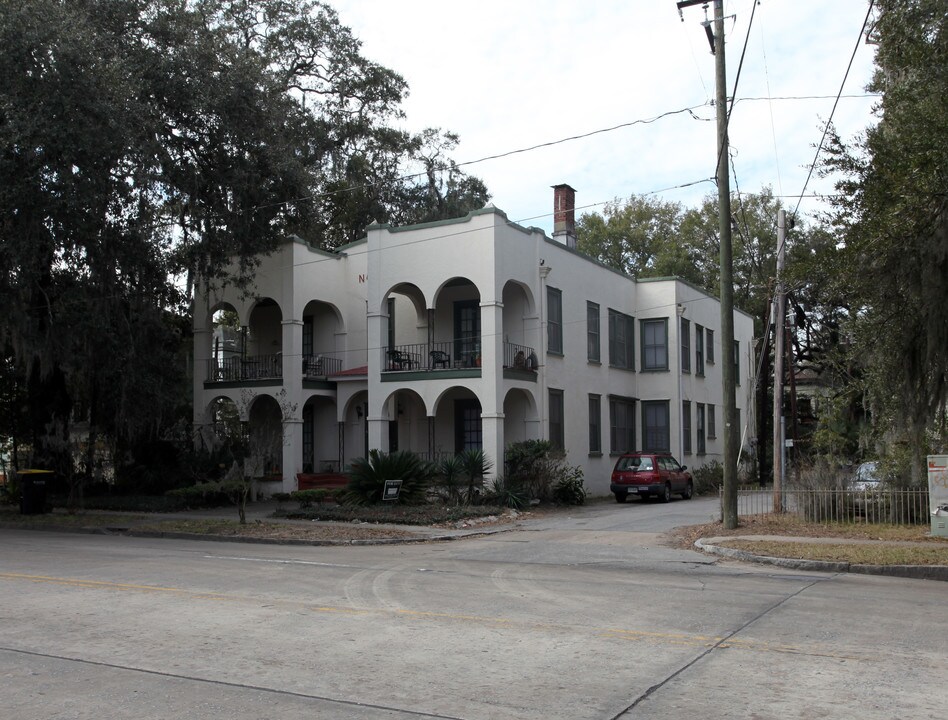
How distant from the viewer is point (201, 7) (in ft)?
86.1

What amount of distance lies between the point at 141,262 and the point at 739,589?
1812cm

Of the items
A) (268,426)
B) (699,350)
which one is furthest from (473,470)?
(699,350)

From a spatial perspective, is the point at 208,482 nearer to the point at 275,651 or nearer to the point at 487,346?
the point at 487,346

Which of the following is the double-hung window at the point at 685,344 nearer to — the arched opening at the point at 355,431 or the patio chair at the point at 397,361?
the patio chair at the point at 397,361

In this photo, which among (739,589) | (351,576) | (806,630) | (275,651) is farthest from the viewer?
(351,576)

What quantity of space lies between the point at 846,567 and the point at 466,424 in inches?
689

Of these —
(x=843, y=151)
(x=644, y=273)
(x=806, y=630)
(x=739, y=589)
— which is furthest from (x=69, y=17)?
(x=644, y=273)

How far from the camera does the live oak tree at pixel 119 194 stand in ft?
65.4

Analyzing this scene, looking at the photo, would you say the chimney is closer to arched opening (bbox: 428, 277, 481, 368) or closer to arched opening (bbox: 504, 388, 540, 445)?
arched opening (bbox: 428, 277, 481, 368)

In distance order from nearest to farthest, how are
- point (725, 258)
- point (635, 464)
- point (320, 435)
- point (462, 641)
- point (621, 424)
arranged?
1. point (462, 641)
2. point (725, 258)
3. point (635, 464)
4. point (320, 435)
5. point (621, 424)

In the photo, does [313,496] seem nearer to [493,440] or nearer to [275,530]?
[275,530]

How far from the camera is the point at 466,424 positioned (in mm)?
30188

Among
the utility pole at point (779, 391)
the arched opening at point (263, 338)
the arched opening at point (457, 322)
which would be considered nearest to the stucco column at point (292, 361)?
the arched opening at point (263, 338)

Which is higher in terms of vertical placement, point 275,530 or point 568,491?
point 568,491
